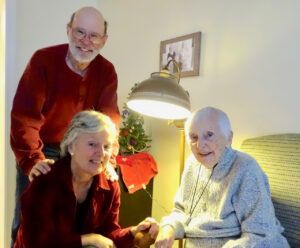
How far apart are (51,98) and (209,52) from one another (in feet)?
3.44

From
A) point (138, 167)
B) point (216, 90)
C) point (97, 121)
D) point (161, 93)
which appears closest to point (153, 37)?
point (216, 90)

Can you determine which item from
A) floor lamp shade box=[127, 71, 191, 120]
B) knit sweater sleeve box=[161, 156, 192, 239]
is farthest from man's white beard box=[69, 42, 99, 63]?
knit sweater sleeve box=[161, 156, 192, 239]

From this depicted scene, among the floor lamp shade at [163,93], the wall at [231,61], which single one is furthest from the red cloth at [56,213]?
the wall at [231,61]

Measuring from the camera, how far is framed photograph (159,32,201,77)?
230cm

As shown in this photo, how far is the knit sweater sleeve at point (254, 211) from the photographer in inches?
53.1

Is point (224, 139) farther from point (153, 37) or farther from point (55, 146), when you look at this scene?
point (153, 37)

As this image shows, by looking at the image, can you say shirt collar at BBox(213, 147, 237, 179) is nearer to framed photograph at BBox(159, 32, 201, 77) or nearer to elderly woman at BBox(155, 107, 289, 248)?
elderly woman at BBox(155, 107, 289, 248)

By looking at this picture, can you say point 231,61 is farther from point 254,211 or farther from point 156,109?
point 254,211

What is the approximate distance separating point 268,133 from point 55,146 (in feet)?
3.52

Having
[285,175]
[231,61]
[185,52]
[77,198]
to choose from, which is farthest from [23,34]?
[285,175]

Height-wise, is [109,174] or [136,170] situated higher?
[109,174]

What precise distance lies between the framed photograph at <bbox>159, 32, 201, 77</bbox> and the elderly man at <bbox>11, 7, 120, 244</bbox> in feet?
2.35

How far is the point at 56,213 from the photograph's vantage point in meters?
1.42

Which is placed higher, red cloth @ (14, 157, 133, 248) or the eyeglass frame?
the eyeglass frame
